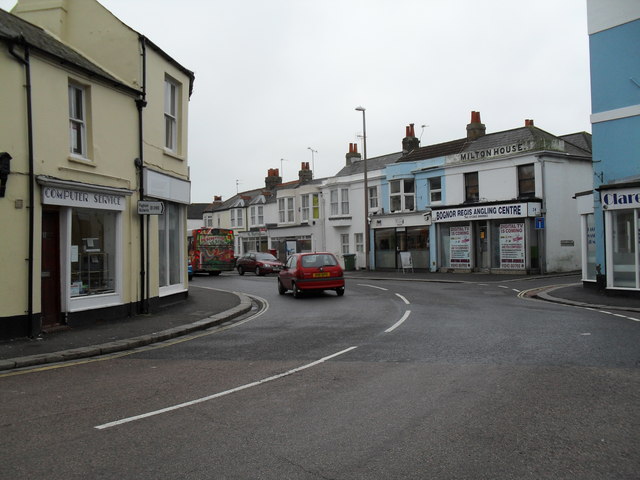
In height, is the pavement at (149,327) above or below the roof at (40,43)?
below

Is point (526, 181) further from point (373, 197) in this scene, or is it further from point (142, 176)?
point (142, 176)

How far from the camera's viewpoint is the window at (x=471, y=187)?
30938mm

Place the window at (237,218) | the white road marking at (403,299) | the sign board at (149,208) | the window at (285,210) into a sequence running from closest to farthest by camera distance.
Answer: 1. the sign board at (149,208)
2. the white road marking at (403,299)
3. the window at (285,210)
4. the window at (237,218)

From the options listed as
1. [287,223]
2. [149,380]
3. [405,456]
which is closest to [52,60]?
[149,380]

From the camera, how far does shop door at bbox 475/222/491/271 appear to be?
30.1 m

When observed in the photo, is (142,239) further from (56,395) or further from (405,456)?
(405,456)

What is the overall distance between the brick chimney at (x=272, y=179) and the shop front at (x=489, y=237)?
26532 millimetres

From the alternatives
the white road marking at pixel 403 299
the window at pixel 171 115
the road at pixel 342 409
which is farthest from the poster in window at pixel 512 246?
the window at pixel 171 115

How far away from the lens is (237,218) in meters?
56.0

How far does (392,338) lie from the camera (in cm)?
1036

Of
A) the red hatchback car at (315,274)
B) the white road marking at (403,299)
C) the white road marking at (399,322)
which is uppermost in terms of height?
the red hatchback car at (315,274)

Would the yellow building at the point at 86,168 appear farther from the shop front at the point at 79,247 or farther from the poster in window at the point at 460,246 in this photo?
the poster in window at the point at 460,246

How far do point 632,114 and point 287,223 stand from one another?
31899 millimetres

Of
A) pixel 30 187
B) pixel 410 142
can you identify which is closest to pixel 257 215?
pixel 410 142
